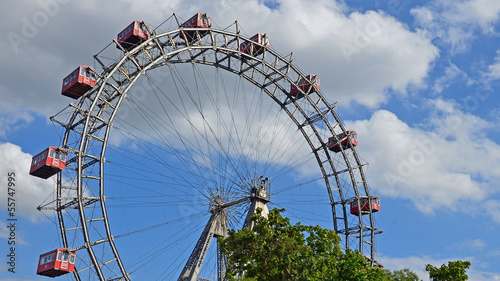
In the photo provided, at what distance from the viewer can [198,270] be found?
55188 millimetres

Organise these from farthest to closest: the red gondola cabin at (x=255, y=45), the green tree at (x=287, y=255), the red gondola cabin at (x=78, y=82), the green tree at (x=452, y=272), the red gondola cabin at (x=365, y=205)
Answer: the red gondola cabin at (x=365, y=205) < the red gondola cabin at (x=255, y=45) < the red gondola cabin at (x=78, y=82) < the green tree at (x=452, y=272) < the green tree at (x=287, y=255)

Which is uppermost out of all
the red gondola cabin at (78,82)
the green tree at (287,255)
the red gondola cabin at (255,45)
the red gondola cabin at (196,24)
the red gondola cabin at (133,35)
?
the red gondola cabin at (255,45)

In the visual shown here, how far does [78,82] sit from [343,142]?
35.5m

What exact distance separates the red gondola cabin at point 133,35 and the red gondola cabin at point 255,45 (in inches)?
514

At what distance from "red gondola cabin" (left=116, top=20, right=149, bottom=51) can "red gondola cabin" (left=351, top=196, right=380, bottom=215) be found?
33792 mm

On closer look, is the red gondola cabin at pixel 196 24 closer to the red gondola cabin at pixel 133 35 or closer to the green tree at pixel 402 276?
the red gondola cabin at pixel 133 35

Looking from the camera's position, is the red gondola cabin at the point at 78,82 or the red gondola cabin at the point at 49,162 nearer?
the red gondola cabin at the point at 49,162

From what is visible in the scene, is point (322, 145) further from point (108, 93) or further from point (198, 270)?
point (108, 93)

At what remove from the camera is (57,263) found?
46.8 m

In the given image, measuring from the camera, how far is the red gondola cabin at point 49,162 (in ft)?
160

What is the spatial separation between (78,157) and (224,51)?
64.5ft

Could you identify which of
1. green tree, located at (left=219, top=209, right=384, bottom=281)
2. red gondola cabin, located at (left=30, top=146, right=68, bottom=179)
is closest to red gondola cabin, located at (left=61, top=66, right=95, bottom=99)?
red gondola cabin, located at (left=30, top=146, right=68, bottom=179)

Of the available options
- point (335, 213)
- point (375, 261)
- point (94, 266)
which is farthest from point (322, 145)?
point (94, 266)

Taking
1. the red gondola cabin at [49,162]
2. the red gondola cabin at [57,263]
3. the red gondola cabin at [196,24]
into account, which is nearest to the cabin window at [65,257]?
the red gondola cabin at [57,263]
